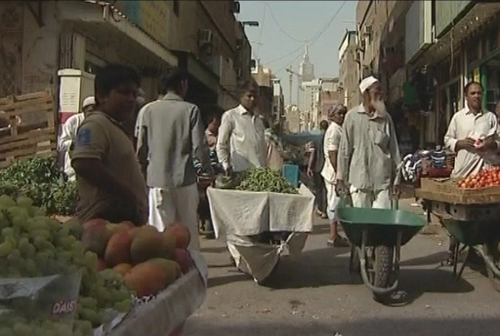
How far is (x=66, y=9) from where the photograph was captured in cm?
1300

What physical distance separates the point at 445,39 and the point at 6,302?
16.9m

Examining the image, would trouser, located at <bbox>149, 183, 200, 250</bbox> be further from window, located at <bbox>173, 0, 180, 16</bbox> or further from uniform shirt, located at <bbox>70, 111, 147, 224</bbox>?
window, located at <bbox>173, 0, 180, 16</bbox>

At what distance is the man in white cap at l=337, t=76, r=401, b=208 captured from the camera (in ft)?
26.1

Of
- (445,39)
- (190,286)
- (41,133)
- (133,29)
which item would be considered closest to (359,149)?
(190,286)

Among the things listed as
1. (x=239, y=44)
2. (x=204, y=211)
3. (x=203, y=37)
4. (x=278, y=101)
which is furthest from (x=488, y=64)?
(x=278, y=101)

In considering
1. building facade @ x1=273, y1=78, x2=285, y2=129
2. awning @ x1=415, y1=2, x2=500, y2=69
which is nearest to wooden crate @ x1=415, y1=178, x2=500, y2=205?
awning @ x1=415, y1=2, x2=500, y2=69

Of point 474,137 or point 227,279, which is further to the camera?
point 474,137

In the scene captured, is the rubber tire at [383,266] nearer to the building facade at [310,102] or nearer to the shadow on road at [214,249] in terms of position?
the shadow on road at [214,249]

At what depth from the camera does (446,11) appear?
16312mm

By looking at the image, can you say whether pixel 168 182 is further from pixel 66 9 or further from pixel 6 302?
pixel 66 9

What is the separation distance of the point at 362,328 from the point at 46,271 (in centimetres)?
411

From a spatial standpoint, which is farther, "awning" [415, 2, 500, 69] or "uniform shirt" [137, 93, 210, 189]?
"awning" [415, 2, 500, 69]

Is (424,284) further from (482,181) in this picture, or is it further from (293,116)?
(293,116)

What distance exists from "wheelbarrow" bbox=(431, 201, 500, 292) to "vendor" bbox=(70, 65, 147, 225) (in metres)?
3.47
